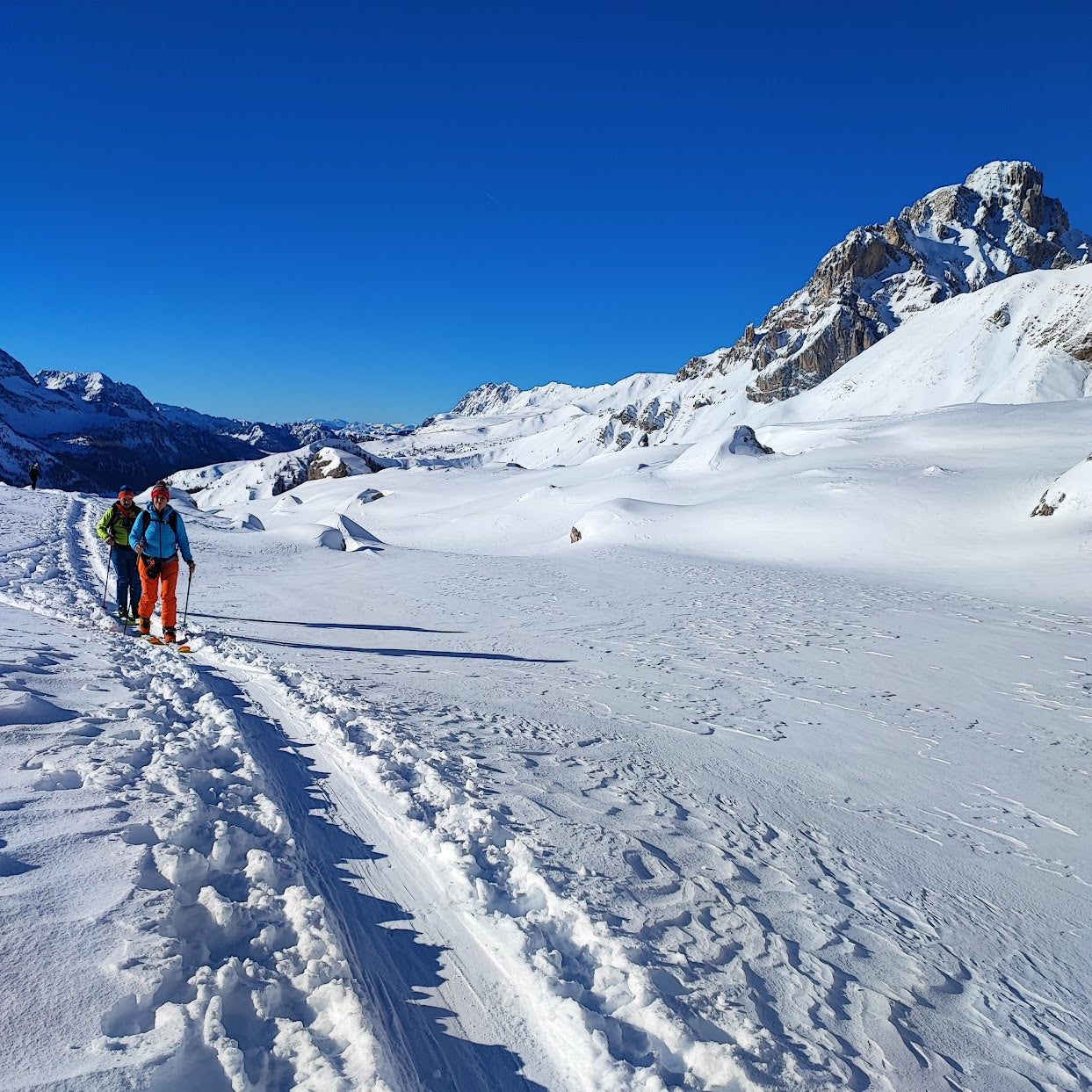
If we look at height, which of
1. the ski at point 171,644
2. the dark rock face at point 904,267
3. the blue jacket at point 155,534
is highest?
the dark rock face at point 904,267

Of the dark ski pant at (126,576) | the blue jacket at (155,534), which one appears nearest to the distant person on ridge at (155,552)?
the blue jacket at (155,534)

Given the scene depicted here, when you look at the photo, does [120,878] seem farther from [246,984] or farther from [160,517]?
[160,517]

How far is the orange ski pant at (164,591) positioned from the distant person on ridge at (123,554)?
44 centimetres

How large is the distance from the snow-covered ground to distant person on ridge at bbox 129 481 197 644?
24.7 inches

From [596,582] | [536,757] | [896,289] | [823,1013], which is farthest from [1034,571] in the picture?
[896,289]

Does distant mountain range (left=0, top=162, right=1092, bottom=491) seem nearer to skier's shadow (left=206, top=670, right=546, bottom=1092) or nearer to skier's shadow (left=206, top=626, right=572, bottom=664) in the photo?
skier's shadow (left=206, top=626, right=572, bottom=664)

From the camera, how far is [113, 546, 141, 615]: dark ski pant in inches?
377

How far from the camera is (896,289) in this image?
527 feet

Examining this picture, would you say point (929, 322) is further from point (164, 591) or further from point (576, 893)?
point (576, 893)

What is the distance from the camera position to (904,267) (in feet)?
541

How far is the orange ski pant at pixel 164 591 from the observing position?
886 centimetres

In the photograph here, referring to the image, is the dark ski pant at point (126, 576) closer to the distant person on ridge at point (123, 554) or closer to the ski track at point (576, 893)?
the distant person on ridge at point (123, 554)

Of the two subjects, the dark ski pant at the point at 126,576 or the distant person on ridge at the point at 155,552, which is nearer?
the distant person on ridge at the point at 155,552

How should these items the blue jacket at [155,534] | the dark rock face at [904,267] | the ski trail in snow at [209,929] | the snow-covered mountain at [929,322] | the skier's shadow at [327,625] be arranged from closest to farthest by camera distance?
the ski trail in snow at [209,929] → the blue jacket at [155,534] → the skier's shadow at [327,625] → the snow-covered mountain at [929,322] → the dark rock face at [904,267]
